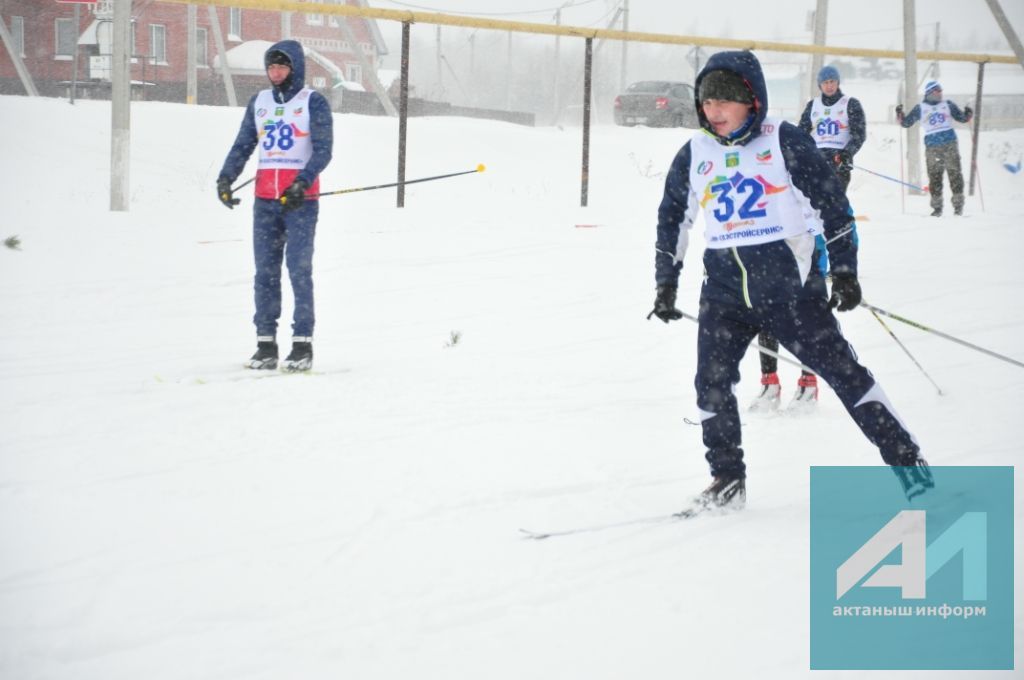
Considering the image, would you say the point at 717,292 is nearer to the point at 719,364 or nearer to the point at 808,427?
the point at 719,364

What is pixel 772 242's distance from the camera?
3.58 metres

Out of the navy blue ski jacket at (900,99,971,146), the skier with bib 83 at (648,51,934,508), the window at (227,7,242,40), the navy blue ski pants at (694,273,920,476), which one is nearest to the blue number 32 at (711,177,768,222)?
the skier with bib 83 at (648,51,934,508)

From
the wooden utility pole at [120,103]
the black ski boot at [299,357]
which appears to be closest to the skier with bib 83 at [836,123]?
the black ski boot at [299,357]

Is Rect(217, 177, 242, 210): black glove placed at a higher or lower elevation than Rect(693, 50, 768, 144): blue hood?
lower

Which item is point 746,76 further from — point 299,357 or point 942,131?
point 942,131

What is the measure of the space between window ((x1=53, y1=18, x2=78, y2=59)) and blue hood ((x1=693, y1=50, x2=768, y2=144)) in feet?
115

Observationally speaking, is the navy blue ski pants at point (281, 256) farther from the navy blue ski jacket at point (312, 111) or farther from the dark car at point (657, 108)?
the dark car at point (657, 108)

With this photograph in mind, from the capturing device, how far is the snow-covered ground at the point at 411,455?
278 centimetres

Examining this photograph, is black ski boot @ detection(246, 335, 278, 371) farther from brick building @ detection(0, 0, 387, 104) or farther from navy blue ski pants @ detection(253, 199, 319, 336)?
brick building @ detection(0, 0, 387, 104)

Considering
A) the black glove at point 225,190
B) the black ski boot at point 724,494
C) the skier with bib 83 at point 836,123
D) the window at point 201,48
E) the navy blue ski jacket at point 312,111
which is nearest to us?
the black ski boot at point 724,494

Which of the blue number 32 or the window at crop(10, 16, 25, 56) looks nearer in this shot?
the blue number 32

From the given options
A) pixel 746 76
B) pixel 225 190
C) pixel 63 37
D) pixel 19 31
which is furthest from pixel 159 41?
pixel 746 76

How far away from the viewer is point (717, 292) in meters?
3.72

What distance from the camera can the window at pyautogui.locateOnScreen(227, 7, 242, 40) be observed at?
3818 centimetres
